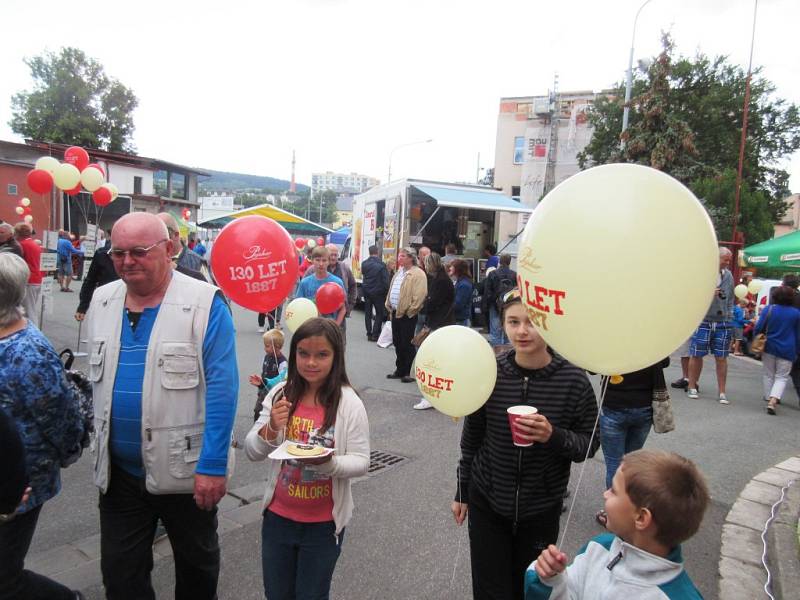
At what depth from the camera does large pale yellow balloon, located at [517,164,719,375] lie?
71.6 inches

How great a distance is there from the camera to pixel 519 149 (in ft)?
132

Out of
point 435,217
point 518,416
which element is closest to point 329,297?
point 518,416

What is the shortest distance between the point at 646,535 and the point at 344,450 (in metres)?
1.26

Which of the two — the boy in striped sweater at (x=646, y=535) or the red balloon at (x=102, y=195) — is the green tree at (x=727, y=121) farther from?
the boy in striped sweater at (x=646, y=535)

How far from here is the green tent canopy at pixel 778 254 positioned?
31.1 feet

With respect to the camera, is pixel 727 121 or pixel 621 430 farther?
pixel 727 121

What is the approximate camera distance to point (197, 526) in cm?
241

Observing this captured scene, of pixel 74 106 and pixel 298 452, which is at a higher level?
pixel 74 106

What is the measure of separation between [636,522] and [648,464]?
166 mm

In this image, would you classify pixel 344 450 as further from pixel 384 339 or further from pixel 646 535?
pixel 384 339

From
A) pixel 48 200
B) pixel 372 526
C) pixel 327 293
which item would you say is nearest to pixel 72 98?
pixel 48 200

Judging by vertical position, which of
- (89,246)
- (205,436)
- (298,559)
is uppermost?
(89,246)

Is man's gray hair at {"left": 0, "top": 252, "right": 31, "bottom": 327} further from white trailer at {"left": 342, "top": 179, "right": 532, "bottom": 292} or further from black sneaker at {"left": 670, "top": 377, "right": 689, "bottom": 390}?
white trailer at {"left": 342, "top": 179, "right": 532, "bottom": 292}

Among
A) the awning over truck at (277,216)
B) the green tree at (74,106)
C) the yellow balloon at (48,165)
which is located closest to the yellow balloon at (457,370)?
the yellow balloon at (48,165)
